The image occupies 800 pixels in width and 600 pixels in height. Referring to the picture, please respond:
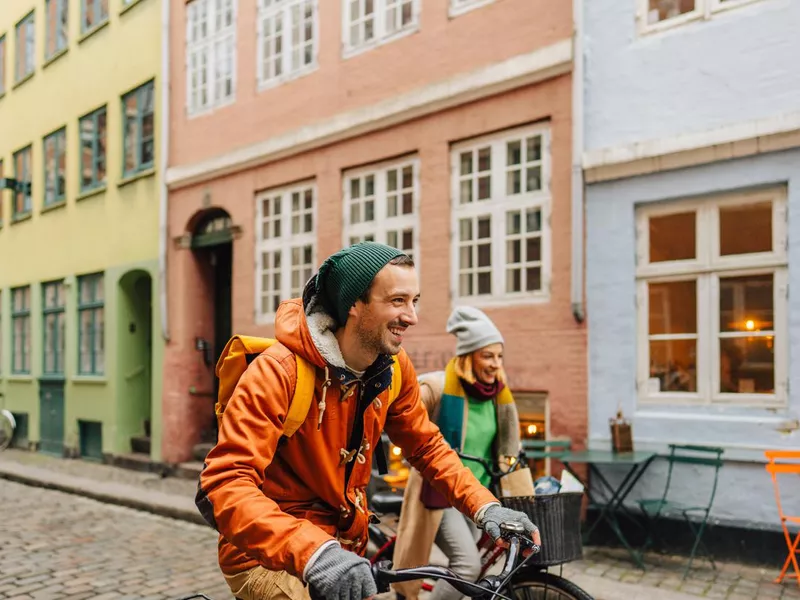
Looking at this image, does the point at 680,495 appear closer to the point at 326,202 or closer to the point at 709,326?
the point at 709,326

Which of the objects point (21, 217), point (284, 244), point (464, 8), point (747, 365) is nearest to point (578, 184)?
point (747, 365)

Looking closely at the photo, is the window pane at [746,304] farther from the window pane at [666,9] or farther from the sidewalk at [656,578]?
the window pane at [666,9]

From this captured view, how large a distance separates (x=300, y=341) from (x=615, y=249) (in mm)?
5484

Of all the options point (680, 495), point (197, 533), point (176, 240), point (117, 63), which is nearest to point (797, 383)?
point (680, 495)

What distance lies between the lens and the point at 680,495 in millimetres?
6785

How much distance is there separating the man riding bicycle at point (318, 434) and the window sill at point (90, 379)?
12893mm

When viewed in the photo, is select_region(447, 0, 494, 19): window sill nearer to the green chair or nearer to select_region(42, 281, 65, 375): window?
the green chair

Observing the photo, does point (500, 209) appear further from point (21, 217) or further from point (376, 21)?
point (21, 217)

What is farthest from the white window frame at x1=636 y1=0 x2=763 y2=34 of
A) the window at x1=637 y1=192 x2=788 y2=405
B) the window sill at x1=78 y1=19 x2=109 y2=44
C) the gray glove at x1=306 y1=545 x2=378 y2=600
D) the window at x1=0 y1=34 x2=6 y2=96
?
the window at x1=0 y1=34 x2=6 y2=96

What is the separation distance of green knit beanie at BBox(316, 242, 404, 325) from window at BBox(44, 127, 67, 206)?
596 inches

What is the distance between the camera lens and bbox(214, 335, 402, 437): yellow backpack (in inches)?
92.8

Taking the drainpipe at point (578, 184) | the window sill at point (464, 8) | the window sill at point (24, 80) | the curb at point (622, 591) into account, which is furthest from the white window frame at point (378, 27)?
the window sill at point (24, 80)

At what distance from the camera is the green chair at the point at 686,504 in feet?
21.0

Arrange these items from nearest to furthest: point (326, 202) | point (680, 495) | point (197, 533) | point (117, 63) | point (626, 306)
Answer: point (680, 495), point (626, 306), point (197, 533), point (326, 202), point (117, 63)
